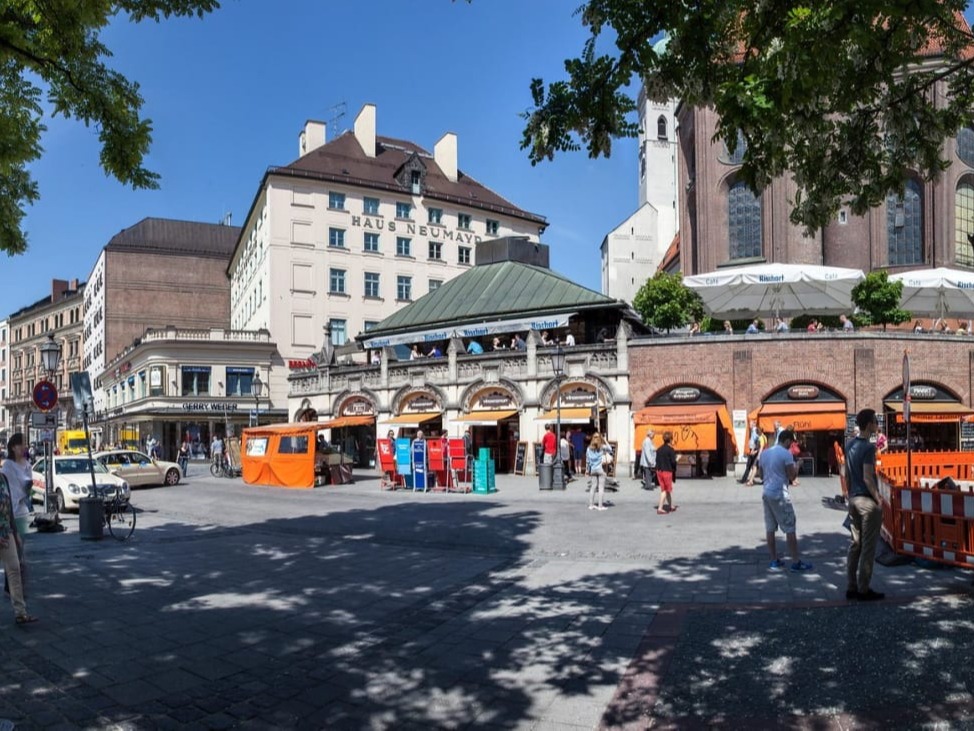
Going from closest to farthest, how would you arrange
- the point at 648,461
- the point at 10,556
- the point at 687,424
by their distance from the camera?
the point at 10,556, the point at 648,461, the point at 687,424

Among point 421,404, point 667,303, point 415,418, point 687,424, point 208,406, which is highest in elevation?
point 667,303

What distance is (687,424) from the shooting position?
25156mm

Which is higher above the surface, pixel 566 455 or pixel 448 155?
pixel 448 155

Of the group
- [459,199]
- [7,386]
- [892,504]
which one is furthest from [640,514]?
[7,386]

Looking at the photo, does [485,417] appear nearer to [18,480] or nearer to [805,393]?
[805,393]

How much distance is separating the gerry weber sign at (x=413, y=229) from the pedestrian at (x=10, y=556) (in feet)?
151

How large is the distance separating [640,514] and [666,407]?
11946mm

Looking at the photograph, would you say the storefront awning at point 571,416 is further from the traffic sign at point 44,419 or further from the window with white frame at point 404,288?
the window with white frame at point 404,288

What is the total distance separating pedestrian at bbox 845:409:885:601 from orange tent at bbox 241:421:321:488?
820 inches

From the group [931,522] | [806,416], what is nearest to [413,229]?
[806,416]

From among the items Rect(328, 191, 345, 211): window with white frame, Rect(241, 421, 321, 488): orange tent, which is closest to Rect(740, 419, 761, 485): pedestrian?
Rect(241, 421, 321, 488): orange tent

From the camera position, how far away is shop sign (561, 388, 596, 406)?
28023 millimetres

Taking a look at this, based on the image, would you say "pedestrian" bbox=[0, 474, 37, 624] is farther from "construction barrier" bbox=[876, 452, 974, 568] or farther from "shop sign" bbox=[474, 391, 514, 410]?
"shop sign" bbox=[474, 391, 514, 410]

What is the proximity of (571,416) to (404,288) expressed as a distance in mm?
30547
